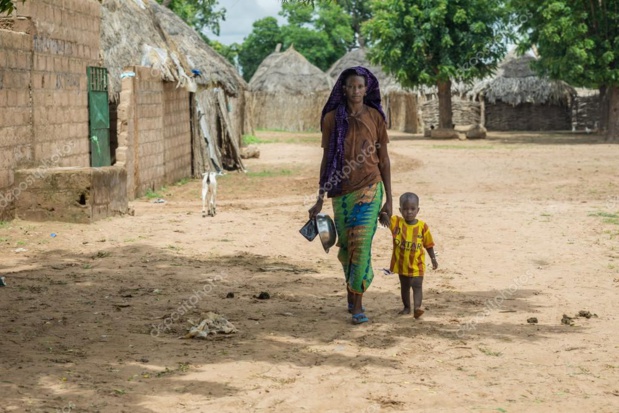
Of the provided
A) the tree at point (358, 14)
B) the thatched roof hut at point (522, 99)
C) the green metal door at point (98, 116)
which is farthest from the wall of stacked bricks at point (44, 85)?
the tree at point (358, 14)

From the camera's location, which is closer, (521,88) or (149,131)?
(149,131)

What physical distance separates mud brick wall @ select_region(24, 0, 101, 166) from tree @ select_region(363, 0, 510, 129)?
21319mm

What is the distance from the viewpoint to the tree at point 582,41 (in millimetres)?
27094

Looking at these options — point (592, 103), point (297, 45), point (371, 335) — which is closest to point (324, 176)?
point (371, 335)

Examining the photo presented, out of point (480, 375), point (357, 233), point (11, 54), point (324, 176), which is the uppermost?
point (11, 54)

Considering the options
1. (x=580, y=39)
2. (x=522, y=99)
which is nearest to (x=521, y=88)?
(x=522, y=99)

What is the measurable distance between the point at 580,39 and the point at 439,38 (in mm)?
6931

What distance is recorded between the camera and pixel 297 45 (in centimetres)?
5850

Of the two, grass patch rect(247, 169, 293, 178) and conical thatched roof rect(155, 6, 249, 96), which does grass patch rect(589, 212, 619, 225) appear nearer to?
grass patch rect(247, 169, 293, 178)

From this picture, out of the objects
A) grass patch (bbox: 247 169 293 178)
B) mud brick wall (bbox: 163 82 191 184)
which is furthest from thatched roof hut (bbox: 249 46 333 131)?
mud brick wall (bbox: 163 82 191 184)

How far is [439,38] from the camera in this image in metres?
33.7

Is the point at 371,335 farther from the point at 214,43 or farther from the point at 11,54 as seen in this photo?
the point at 214,43

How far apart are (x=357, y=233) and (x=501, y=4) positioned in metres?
30.0

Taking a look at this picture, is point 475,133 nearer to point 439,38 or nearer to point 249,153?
point 439,38
